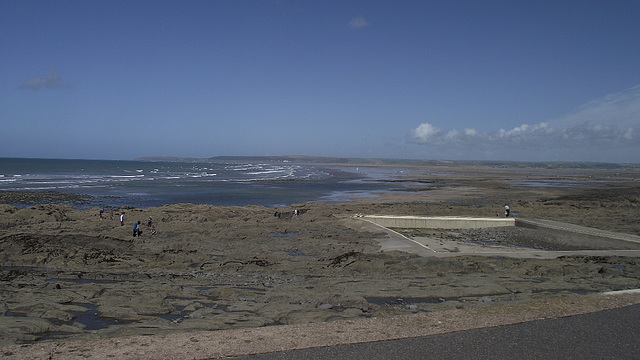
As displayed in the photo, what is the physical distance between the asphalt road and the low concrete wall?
59.5ft

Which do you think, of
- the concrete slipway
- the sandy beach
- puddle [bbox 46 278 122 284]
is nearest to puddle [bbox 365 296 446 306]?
the sandy beach

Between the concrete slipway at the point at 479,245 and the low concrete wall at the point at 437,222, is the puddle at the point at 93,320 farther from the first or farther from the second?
the low concrete wall at the point at 437,222

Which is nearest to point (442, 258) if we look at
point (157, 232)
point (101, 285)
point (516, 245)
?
point (516, 245)

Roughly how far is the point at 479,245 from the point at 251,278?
37.9 ft

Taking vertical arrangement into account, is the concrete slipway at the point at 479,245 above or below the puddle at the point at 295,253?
above

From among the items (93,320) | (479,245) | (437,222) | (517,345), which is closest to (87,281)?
(93,320)

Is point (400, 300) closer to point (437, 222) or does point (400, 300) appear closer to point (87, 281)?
point (87, 281)

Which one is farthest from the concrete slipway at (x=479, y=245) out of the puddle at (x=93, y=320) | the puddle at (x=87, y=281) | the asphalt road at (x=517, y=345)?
the puddle at (x=93, y=320)

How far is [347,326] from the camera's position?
7.37 meters

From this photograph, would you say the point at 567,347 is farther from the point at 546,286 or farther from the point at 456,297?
the point at 546,286

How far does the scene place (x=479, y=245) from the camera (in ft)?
67.8

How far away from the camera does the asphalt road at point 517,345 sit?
6203 millimetres

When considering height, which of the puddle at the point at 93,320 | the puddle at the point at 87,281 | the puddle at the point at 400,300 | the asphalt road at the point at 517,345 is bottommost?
the puddle at the point at 87,281

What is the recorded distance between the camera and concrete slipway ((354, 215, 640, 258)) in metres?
17.3
